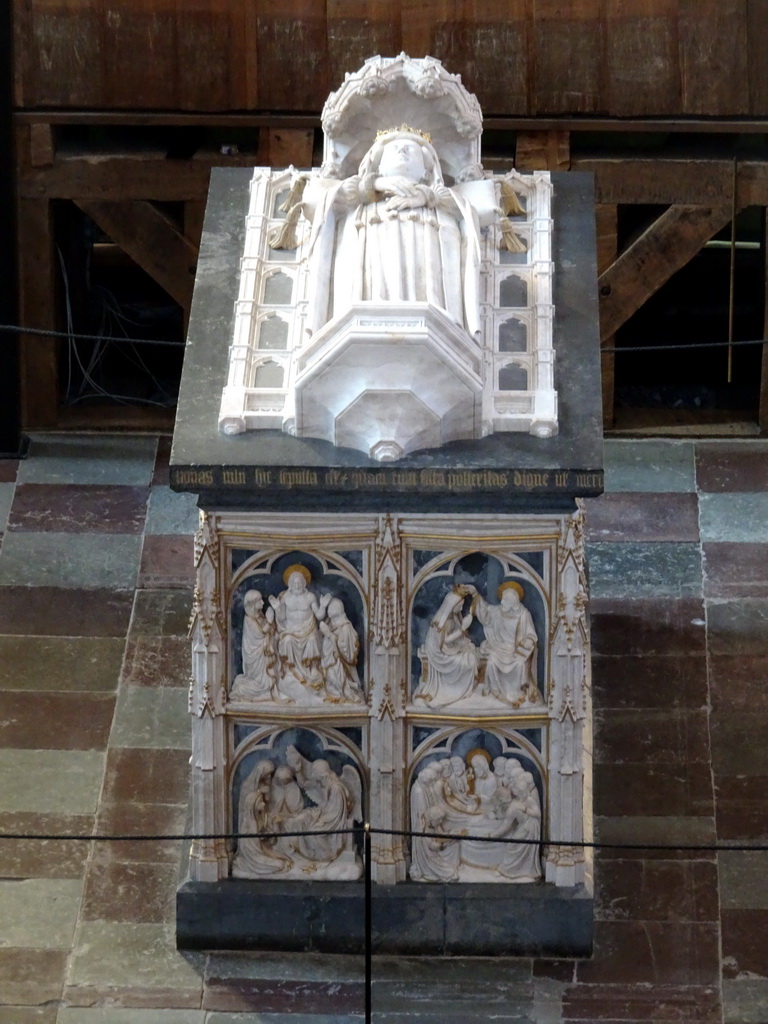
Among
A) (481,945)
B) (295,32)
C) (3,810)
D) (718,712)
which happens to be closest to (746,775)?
(718,712)

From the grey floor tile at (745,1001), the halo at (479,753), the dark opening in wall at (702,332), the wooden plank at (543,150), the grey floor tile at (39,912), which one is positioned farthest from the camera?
the dark opening in wall at (702,332)

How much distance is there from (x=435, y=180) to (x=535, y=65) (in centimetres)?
288

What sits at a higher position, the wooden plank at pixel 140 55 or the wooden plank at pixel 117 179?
the wooden plank at pixel 140 55

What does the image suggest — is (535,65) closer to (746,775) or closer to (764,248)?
(764,248)

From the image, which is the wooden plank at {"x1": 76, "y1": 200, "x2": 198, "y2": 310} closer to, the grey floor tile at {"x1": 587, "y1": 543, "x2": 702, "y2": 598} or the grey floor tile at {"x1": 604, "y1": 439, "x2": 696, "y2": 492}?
the grey floor tile at {"x1": 604, "y1": 439, "x2": 696, "y2": 492}

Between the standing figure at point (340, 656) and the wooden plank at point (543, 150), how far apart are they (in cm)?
461

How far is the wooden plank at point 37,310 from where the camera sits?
54.4 ft

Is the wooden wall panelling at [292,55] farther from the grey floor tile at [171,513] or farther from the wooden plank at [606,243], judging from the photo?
the grey floor tile at [171,513]

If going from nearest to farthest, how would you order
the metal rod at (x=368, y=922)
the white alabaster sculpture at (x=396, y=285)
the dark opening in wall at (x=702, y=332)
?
the metal rod at (x=368, y=922) < the white alabaster sculpture at (x=396, y=285) < the dark opening in wall at (x=702, y=332)

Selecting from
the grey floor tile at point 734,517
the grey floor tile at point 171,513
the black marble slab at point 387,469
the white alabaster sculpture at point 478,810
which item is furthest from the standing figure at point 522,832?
the grey floor tile at point 171,513

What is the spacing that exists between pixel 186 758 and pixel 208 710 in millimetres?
1701

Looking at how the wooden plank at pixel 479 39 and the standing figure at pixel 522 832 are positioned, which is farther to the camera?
the wooden plank at pixel 479 39

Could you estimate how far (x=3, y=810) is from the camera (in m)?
14.0

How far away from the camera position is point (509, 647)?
41.3ft
